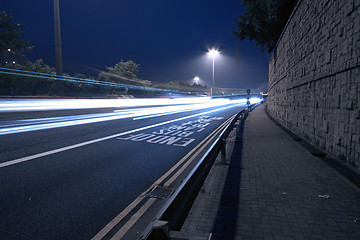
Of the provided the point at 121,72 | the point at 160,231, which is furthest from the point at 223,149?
the point at 121,72

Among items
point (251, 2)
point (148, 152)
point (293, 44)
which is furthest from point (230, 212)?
point (251, 2)

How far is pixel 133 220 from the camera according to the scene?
3576 millimetres

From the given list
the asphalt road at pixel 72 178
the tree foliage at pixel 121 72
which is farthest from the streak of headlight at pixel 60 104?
the tree foliage at pixel 121 72

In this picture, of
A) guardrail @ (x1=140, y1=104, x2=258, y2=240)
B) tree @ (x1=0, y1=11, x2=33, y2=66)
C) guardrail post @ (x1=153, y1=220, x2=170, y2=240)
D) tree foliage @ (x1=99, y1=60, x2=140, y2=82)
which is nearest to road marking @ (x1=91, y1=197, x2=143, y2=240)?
guardrail @ (x1=140, y1=104, x2=258, y2=240)

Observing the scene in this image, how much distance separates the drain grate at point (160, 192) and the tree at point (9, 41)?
34541 millimetres

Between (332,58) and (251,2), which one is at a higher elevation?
(251,2)

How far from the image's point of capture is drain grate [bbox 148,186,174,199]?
4.40 meters

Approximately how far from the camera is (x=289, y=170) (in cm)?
561

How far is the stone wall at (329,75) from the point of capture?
528cm

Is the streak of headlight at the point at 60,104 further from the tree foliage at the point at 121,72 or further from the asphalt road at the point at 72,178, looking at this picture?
the tree foliage at the point at 121,72

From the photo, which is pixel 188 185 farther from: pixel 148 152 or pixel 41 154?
pixel 41 154

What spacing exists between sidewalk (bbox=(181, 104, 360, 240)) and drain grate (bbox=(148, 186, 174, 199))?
64 cm

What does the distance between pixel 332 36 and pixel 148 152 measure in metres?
6.40

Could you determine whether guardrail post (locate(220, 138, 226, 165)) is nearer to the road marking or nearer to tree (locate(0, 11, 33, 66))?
the road marking
